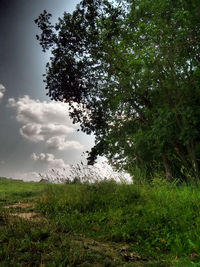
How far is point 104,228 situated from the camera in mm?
6801

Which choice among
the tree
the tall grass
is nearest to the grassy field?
the tall grass

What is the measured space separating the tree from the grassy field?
5.45 m

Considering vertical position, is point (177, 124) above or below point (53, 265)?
above

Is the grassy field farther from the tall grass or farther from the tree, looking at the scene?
the tree

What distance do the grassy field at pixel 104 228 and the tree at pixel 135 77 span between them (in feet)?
17.9

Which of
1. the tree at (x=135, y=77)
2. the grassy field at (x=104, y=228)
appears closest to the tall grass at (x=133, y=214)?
the grassy field at (x=104, y=228)

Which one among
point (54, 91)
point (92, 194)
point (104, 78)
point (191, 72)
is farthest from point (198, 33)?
point (92, 194)

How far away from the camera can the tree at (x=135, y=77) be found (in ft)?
44.5

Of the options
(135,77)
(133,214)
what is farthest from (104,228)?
(135,77)

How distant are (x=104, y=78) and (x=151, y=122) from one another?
13.2ft

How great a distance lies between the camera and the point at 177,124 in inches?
563

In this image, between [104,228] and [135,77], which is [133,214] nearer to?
[104,228]

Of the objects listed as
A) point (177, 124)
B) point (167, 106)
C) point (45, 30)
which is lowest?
point (177, 124)

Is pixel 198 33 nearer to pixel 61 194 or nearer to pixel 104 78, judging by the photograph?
pixel 104 78
